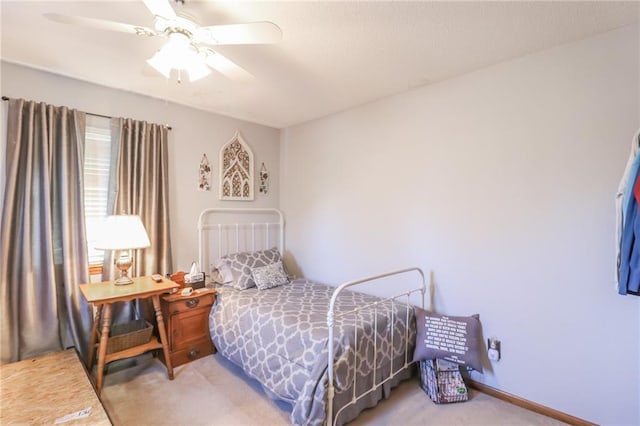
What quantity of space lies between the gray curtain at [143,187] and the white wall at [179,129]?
0.40 feet

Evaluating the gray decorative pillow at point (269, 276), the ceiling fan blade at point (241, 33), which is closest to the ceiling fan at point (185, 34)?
the ceiling fan blade at point (241, 33)

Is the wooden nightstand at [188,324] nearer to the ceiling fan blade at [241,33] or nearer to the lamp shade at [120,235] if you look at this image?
the lamp shade at [120,235]

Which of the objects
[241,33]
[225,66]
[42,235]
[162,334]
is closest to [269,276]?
[162,334]

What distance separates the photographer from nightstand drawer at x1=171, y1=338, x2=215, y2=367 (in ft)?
8.40

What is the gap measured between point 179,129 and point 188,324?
5.97 feet

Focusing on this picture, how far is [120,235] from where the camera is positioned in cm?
230

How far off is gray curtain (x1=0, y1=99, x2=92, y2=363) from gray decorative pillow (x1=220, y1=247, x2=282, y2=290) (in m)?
1.14

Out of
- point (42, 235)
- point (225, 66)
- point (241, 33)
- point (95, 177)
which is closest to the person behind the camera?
point (241, 33)

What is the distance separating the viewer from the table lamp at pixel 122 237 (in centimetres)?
227

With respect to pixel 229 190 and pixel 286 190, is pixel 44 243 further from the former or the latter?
pixel 286 190

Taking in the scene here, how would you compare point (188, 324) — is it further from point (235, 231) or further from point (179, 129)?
A: point (179, 129)

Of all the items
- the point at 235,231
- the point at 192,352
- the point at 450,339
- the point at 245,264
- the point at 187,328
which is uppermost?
the point at 235,231

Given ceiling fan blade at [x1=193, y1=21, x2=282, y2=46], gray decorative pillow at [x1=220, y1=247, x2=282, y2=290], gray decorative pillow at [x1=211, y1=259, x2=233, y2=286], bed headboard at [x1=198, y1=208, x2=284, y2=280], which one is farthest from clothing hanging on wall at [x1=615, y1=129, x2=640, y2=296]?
bed headboard at [x1=198, y1=208, x2=284, y2=280]

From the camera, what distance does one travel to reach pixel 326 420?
5.77 ft
